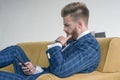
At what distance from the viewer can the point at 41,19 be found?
368 centimetres

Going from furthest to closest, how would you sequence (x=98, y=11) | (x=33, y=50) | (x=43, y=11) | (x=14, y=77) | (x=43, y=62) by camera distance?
(x=43, y=11)
(x=98, y=11)
(x=33, y=50)
(x=43, y=62)
(x=14, y=77)

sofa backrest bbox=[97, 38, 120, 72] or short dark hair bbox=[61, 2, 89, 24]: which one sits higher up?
short dark hair bbox=[61, 2, 89, 24]

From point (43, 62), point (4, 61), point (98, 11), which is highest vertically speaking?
point (98, 11)

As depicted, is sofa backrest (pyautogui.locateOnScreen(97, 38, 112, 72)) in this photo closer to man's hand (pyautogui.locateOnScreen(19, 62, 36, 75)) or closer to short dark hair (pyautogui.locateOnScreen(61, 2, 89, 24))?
short dark hair (pyautogui.locateOnScreen(61, 2, 89, 24))

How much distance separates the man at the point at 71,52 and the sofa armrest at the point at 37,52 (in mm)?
512

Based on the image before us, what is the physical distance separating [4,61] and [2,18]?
6.91 ft

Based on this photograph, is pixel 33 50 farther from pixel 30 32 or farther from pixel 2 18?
pixel 2 18

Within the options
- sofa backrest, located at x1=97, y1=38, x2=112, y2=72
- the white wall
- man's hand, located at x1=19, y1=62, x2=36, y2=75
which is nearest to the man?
man's hand, located at x1=19, y1=62, x2=36, y2=75

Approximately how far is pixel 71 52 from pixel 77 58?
16cm

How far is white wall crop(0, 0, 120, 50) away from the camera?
3090 millimetres

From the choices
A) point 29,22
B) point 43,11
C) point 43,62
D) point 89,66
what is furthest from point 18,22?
point 89,66

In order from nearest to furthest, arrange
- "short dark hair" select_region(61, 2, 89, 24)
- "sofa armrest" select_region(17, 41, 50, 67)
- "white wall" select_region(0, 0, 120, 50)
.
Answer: "short dark hair" select_region(61, 2, 89, 24) < "sofa armrest" select_region(17, 41, 50, 67) < "white wall" select_region(0, 0, 120, 50)

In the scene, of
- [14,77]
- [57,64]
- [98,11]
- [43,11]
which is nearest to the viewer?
[57,64]

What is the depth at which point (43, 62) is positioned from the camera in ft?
8.59
